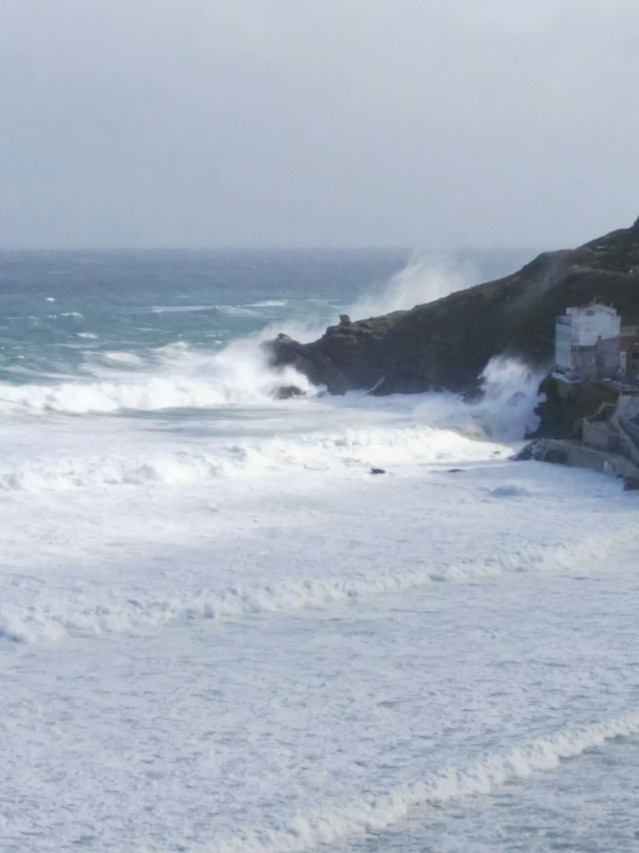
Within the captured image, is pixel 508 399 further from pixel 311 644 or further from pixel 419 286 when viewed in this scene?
pixel 419 286

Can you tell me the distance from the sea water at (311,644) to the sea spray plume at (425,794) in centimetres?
3

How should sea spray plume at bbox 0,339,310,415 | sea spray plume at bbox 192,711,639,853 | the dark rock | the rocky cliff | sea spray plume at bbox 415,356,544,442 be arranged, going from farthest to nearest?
the rocky cliff
sea spray plume at bbox 0,339,310,415
sea spray plume at bbox 415,356,544,442
the dark rock
sea spray plume at bbox 192,711,639,853

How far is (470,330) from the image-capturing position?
48.7 m

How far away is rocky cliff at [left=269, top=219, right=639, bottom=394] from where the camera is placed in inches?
1834

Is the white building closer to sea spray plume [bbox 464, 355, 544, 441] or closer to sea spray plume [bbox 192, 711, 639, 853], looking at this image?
sea spray plume [bbox 464, 355, 544, 441]

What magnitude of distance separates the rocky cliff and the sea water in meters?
8.93

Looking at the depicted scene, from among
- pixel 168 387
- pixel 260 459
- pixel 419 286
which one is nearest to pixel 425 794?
pixel 260 459

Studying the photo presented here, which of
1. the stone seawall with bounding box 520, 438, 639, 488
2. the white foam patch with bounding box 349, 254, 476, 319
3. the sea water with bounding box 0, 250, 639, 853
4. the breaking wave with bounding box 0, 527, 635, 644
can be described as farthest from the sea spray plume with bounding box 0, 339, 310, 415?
the breaking wave with bounding box 0, 527, 635, 644

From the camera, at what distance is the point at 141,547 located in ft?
74.8

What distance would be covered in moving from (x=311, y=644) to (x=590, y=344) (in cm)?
2602

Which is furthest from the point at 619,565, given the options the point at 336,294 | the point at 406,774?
the point at 336,294

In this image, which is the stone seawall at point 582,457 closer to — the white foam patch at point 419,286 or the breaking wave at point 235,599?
the breaking wave at point 235,599

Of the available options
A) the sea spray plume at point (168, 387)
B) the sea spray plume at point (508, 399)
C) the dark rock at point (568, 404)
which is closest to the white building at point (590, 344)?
the dark rock at point (568, 404)

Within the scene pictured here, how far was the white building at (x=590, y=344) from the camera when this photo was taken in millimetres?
41531
